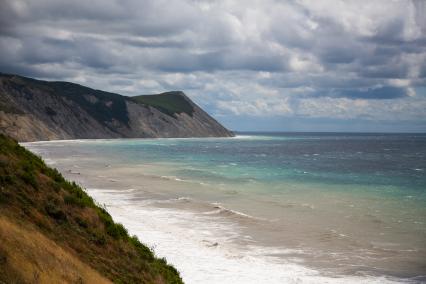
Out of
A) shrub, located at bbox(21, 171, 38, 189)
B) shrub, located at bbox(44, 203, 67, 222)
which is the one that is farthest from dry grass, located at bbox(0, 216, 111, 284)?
shrub, located at bbox(21, 171, 38, 189)

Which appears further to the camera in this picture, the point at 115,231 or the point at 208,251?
the point at 208,251

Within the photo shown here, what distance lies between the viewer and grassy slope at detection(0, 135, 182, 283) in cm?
997

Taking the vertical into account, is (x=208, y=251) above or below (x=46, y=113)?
below

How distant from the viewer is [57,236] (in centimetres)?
1268

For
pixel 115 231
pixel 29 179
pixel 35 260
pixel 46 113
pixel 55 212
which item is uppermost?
pixel 46 113

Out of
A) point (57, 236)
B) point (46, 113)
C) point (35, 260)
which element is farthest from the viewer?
point (46, 113)

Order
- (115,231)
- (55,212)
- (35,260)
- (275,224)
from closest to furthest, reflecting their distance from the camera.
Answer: (35,260) → (55,212) → (115,231) → (275,224)

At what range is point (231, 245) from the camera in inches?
906

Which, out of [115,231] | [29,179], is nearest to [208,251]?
[115,231]

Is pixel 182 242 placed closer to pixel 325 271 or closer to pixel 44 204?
pixel 325 271

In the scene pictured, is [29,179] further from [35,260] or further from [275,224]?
[275,224]

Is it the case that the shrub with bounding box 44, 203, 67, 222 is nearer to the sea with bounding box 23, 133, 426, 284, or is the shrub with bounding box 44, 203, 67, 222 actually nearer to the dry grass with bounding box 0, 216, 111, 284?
the dry grass with bounding box 0, 216, 111, 284

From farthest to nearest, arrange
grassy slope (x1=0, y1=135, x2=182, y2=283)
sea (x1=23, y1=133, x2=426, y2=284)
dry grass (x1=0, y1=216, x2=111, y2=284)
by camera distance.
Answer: sea (x1=23, y1=133, x2=426, y2=284), grassy slope (x1=0, y1=135, x2=182, y2=283), dry grass (x1=0, y1=216, x2=111, y2=284)

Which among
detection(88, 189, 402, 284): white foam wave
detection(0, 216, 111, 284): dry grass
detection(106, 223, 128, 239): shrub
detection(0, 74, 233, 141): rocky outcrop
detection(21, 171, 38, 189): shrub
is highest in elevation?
detection(0, 74, 233, 141): rocky outcrop
